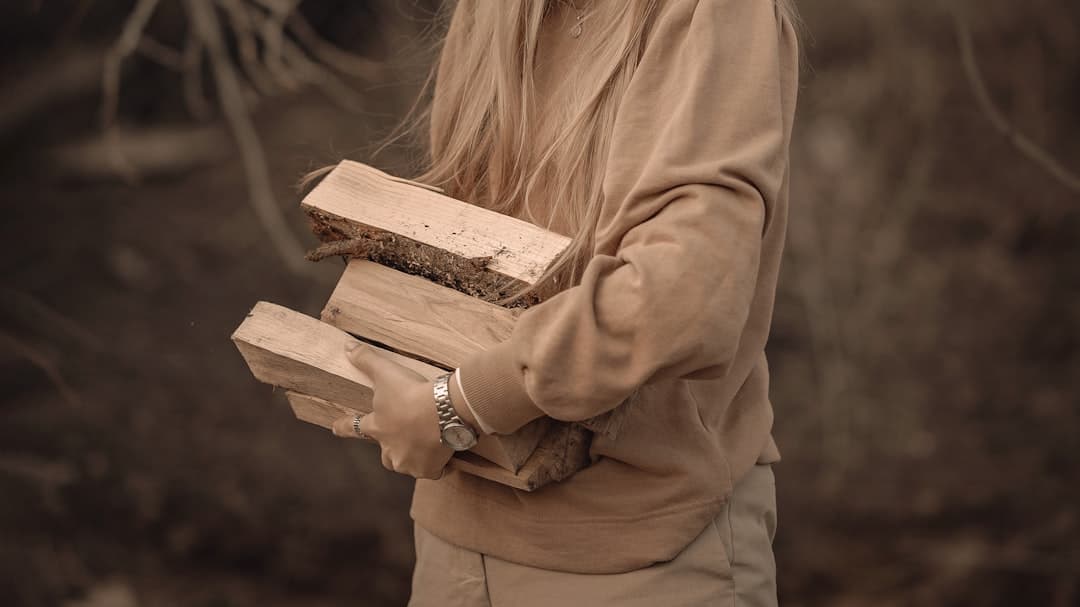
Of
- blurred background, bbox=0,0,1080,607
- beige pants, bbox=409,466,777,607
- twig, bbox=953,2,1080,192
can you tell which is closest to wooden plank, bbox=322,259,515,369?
beige pants, bbox=409,466,777,607

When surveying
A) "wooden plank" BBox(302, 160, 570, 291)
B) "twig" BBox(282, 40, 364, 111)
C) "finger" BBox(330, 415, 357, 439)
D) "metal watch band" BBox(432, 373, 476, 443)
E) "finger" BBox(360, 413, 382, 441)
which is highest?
"wooden plank" BBox(302, 160, 570, 291)

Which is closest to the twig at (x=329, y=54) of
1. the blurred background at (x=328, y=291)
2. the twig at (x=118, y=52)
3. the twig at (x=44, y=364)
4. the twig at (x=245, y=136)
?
the blurred background at (x=328, y=291)

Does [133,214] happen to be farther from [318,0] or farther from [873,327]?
[873,327]

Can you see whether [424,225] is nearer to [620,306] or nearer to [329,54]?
[620,306]

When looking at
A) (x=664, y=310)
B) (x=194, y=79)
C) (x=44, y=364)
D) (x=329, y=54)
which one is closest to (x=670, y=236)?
(x=664, y=310)

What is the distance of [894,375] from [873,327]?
14 cm

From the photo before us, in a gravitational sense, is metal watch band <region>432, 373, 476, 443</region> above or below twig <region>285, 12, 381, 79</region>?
above

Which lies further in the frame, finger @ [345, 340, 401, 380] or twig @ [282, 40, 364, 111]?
twig @ [282, 40, 364, 111]

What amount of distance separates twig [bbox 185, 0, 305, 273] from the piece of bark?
5.03 ft

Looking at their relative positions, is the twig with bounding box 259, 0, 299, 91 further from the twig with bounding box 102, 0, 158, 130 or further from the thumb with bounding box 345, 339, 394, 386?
the thumb with bounding box 345, 339, 394, 386

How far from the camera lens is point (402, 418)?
1159mm

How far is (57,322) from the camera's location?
8.82ft

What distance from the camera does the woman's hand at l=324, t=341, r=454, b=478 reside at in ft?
3.77

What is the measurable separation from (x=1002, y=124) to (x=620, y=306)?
201 cm
